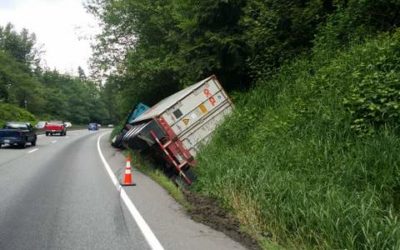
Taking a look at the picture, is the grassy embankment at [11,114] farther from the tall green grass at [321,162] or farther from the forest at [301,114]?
the tall green grass at [321,162]

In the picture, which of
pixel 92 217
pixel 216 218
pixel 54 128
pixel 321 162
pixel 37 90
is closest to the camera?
pixel 216 218

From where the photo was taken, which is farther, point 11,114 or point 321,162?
point 11,114

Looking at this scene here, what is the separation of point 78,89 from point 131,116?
110587mm

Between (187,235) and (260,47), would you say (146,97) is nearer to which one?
(260,47)

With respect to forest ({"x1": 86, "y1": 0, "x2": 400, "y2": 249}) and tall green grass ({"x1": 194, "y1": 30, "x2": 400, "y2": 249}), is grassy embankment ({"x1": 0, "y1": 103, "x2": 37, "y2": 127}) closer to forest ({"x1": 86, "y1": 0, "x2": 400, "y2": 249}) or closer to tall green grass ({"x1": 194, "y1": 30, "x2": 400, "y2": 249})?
forest ({"x1": 86, "y1": 0, "x2": 400, "y2": 249})

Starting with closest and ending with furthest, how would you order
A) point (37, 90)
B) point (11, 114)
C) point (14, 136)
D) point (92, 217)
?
1. point (92, 217)
2. point (14, 136)
3. point (11, 114)
4. point (37, 90)

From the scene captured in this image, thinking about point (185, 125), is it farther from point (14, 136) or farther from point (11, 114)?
point (11, 114)

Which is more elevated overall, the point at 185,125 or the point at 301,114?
the point at 185,125

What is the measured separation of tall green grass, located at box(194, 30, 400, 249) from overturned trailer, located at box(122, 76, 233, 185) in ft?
2.39

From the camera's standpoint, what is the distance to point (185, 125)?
14.7 meters

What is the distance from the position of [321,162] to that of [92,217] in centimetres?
430

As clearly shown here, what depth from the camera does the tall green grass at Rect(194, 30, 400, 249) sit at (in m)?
6.56

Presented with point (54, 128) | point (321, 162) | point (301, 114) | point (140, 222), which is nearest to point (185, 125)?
point (301, 114)

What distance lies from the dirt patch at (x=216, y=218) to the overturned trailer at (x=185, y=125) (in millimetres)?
3805
